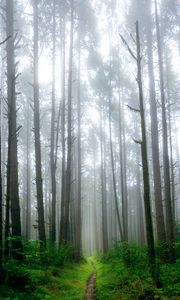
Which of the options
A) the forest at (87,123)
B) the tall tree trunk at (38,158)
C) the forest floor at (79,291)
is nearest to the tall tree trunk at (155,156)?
the forest at (87,123)

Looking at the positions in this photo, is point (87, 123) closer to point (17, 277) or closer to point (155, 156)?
point (155, 156)

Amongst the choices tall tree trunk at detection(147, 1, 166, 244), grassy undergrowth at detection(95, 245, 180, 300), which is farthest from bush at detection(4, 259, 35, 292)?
tall tree trunk at detection(147, 1, 166, 244)

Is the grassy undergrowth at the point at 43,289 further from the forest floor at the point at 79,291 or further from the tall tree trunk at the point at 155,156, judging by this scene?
the tall tree trunk at the point at 155,156

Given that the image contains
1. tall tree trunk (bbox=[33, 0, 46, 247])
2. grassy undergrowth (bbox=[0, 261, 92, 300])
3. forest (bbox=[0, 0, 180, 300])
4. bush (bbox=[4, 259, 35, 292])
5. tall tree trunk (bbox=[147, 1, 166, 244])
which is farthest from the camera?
tall tree trunk (bbox=[147, 1, 166, 244])

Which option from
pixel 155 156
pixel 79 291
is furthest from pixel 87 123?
pixel 79 291

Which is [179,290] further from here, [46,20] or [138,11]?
[46,20]

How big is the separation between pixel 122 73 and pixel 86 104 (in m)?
3.78

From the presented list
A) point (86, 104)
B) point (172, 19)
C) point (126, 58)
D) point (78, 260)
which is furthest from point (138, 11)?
point (78, 260)

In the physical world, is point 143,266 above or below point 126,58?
below

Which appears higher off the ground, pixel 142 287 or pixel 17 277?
pixel 17 277

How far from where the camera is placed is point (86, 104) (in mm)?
22344

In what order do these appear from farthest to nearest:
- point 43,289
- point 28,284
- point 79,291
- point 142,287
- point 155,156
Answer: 1. point 155,156
2. point 79,291
3. point 43,289
4. point 28,284
5. point 142,287

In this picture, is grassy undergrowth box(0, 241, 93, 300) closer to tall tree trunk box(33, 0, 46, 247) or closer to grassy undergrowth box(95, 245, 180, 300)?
grassy undergrowth box(95, 245, 180, 300)

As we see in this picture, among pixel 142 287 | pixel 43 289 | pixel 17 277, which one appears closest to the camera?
pixel 142 287
